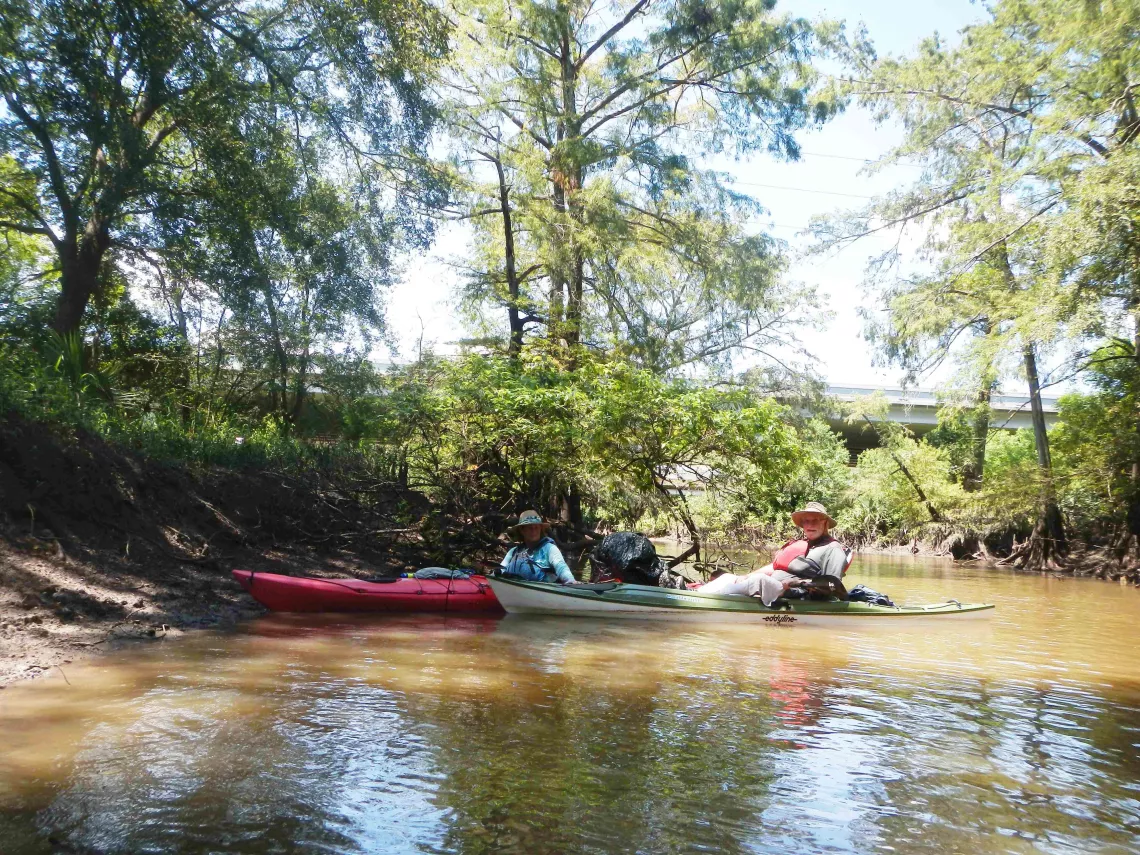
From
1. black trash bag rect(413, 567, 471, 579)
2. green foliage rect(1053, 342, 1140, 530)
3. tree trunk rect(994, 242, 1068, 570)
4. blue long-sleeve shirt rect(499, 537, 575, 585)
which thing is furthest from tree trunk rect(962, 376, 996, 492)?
black trash bag rect(413, 567, 471, 579)

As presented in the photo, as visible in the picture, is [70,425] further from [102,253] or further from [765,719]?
[765,719]

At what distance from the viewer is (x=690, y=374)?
15484mm

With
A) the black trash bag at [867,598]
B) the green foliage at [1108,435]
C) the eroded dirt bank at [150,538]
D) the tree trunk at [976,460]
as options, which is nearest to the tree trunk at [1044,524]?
the green foliage at [1108,435]

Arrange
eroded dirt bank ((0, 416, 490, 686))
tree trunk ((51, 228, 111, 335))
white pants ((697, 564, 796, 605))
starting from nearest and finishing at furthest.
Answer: eroded dirt bank ((0, 416, 490, 686)), white pants ((697, 564, 796, 605)), tree trunk ((51, 228, 111, 335))

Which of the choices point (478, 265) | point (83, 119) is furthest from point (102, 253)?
point (478, 265)

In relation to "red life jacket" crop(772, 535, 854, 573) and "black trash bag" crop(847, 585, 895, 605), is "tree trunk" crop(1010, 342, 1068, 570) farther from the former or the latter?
"red life jacket" crop(772, 535, 854, 573)

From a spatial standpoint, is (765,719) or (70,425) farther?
(70,425)

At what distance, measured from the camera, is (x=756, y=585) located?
862 cm

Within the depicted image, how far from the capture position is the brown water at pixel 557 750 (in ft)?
10.4

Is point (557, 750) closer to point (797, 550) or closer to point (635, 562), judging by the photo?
point (635, 562)

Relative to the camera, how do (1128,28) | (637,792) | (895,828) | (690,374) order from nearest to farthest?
(895,828) < (637,792) < (1128,28) < (690,374)

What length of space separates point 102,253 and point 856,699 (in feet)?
30.8

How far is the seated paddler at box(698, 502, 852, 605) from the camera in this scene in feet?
28.0

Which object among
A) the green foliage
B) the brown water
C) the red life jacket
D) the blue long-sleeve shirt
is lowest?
the brown water
